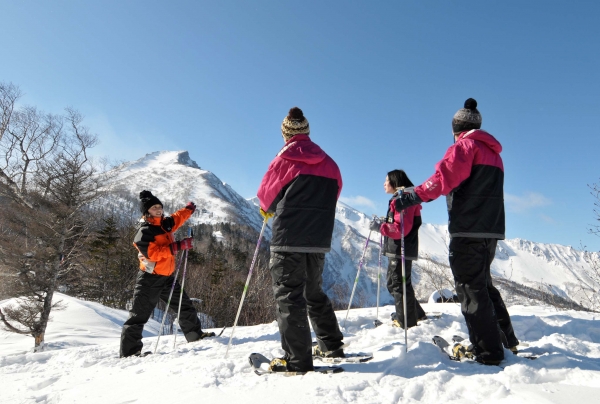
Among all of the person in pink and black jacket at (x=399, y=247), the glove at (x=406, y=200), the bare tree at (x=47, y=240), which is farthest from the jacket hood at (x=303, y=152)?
the bare tree at (x=47, y=240)

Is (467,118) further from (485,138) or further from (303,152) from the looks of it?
(303,152)

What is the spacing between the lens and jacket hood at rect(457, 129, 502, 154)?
122 inches

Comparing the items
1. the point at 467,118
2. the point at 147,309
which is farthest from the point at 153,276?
the point at 467,118

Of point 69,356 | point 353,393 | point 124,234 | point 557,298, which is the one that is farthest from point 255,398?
point 124,234

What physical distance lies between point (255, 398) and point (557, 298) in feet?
28.2

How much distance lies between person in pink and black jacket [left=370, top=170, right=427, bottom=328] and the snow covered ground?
0.96 feet

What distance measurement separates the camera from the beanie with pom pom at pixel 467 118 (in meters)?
3.36

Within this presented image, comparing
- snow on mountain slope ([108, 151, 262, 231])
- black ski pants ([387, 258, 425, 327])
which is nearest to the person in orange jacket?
black ski pants ([387, 258, 425, 327])

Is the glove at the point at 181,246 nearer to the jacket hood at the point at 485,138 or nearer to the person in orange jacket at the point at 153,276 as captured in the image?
the person in orange jacket at the point at 153,276

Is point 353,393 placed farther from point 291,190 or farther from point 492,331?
point 291,190

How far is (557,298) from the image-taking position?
26.3 feet

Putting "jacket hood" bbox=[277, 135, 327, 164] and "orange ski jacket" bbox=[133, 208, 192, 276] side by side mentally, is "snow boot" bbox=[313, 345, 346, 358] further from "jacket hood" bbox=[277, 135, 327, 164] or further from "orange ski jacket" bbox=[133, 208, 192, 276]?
"orange ski jacket" bbox=[133, 208, 192, 276]

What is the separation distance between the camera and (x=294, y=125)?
336 centimetres

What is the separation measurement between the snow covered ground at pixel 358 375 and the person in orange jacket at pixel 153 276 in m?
0.43
